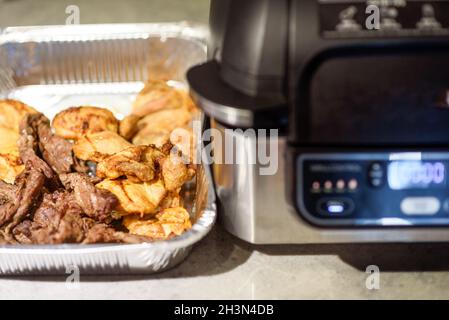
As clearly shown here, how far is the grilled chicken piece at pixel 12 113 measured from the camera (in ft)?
4.47

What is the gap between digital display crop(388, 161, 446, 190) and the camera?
36.1 inches

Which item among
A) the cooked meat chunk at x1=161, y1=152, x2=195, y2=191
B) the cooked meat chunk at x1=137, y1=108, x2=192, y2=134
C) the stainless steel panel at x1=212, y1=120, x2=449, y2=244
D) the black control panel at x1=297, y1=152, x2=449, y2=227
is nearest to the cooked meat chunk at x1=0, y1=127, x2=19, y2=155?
the cooked meat chunk at x1=137, y1=108, x2=192, y2=134

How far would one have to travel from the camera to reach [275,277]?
1060 mm

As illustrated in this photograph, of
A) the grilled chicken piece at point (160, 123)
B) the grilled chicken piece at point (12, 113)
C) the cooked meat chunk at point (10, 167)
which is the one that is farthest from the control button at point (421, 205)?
the grilled chicken piece at point (12, 113)

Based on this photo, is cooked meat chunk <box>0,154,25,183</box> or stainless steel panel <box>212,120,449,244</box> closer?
stainless steel panel <box>212,120,449,244</box>

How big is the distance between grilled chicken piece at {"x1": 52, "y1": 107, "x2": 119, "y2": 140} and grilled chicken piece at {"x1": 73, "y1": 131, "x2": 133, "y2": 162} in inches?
2.1

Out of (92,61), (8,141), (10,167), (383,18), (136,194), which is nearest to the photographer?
(383,18)

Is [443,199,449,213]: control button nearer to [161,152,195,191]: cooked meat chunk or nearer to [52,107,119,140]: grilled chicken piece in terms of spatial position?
[161,152,195,191]: cooked meat chunk

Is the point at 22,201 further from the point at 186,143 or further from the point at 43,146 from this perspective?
the point at 186,143

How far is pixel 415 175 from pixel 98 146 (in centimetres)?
62

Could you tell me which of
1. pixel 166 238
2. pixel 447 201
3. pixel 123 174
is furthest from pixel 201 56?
pixel 447 201

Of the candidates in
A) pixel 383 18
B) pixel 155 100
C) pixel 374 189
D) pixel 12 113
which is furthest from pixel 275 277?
pixel 12 113

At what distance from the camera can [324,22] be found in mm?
889

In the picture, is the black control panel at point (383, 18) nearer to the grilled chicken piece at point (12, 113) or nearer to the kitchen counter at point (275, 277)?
the kitchen counter at point (275, 277)
